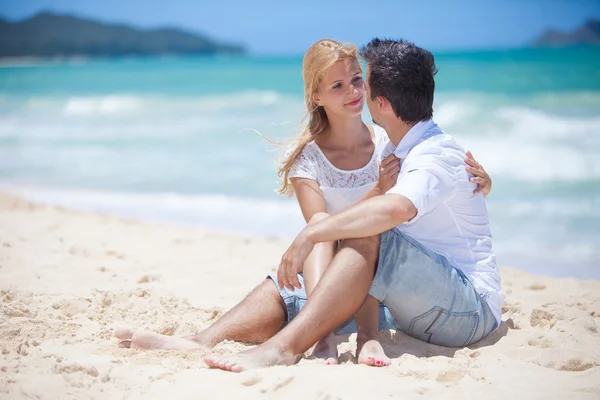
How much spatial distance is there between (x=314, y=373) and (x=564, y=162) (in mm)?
7649

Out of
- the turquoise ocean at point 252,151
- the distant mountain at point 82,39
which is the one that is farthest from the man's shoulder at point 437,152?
the distant mountain at point 82,39

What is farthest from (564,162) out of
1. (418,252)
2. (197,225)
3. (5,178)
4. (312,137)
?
(5,178)

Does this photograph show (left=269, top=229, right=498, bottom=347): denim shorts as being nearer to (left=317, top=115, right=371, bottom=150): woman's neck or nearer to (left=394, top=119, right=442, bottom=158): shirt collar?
(left=394, top=119, right=442, bottom=158): shirt collar

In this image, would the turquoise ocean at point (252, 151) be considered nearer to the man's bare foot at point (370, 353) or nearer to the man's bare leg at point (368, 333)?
the man's bare leg at point (368, 333)

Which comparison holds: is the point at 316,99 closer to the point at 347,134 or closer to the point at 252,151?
the point at 347,134

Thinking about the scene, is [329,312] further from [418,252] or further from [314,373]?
[418,252]

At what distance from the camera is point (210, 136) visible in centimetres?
1341

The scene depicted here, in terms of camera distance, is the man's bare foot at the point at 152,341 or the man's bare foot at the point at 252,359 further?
the man's bare foot at the point at 152,341

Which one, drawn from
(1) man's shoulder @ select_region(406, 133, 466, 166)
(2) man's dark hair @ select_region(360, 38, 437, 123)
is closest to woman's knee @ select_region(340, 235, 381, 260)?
(1) man's shoulder @ select_region(406, 133, 466, 166)

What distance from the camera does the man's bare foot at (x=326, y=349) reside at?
298 cm

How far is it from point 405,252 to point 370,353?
0.46m

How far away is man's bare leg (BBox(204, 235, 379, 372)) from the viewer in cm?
277

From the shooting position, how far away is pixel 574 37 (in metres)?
36.6

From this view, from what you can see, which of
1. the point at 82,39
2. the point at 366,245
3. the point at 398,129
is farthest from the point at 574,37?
the point at 82,39
